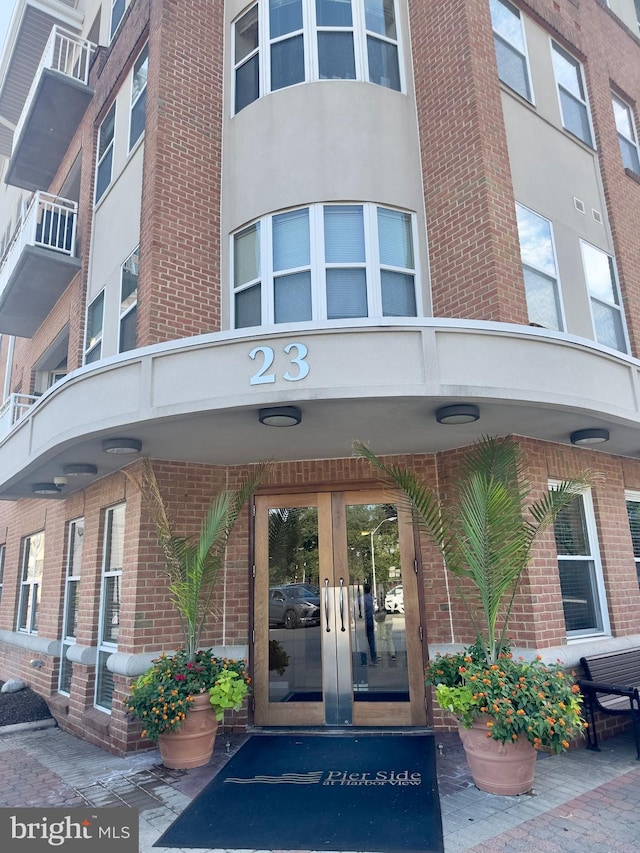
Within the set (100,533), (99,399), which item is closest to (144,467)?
(99,399)

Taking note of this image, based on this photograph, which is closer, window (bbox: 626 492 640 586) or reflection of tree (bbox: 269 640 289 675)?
reflection of tree (bbox: 269 640 289 675)

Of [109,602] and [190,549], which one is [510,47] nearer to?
[190,549]

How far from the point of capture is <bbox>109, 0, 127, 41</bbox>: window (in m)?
11.6

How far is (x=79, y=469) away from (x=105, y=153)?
625 cm

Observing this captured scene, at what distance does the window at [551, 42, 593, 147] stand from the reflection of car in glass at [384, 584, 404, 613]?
773cm

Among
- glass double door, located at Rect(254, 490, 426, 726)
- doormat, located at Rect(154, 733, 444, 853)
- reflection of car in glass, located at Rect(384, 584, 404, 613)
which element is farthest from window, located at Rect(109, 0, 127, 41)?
doormat, located at Rect(154, 733, 444, 853)

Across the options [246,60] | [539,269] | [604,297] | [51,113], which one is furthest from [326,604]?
[51,113]

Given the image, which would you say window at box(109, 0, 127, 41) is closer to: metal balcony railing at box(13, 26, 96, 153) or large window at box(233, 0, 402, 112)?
metal balcony railing at box(13, 26, 96, 153)

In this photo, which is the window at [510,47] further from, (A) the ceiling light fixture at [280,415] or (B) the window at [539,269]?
(A) the ceiling light fixture at [280,415]

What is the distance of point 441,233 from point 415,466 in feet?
9.89

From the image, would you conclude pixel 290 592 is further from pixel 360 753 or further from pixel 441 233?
pixel 441 233

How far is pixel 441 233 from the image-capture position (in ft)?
25.7

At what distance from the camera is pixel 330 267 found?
7664 millimetres

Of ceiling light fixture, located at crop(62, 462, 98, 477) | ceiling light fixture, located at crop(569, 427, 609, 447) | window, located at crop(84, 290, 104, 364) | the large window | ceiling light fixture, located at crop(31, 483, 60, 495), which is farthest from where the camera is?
window, located at crop(84, 290, 104, 364)
